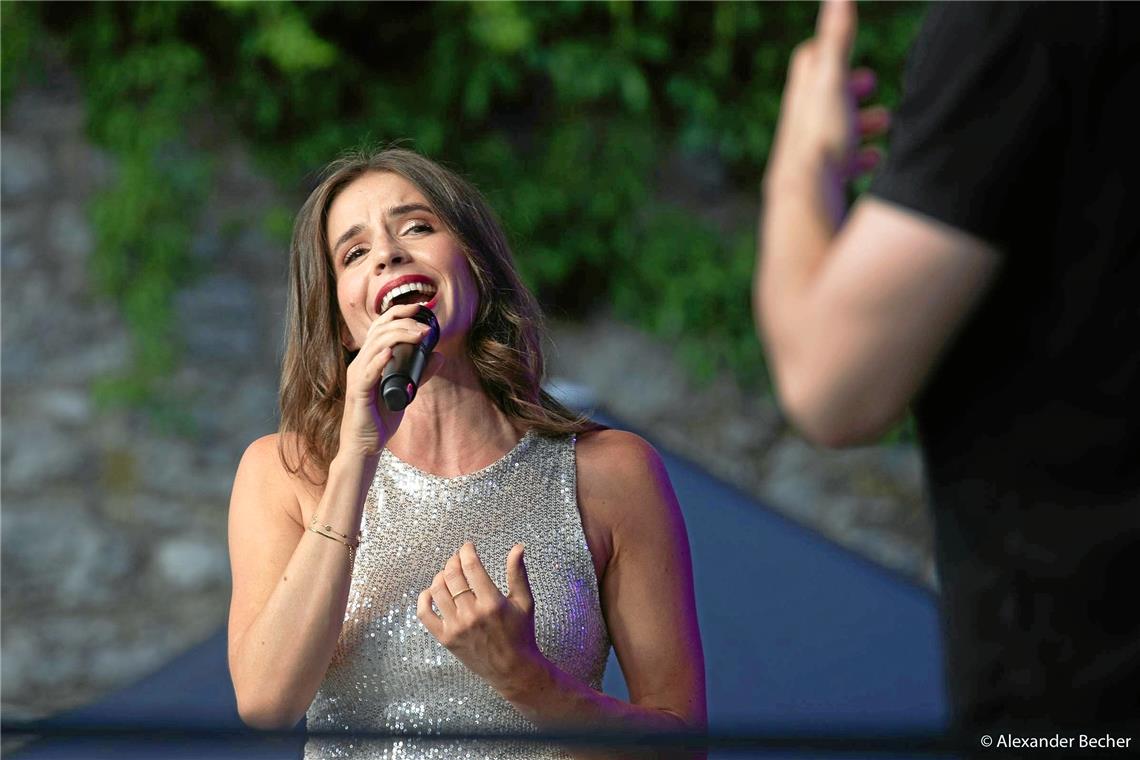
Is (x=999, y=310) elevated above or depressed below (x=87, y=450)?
above

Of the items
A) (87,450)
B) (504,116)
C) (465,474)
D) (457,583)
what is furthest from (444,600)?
(504,116)

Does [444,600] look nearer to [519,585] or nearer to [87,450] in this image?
[519,585]

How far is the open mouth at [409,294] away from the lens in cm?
183

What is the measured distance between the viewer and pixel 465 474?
1.96 metres

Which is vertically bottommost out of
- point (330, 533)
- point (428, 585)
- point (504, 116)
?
point (428, 585)

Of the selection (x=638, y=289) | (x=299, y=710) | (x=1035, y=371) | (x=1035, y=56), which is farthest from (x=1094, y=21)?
(x=638, y=289)

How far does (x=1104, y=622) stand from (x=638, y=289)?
3.47 m

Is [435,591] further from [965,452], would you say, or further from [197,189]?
[197,189]

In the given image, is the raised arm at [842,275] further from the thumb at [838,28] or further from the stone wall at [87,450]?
the stone wall at [87,450]

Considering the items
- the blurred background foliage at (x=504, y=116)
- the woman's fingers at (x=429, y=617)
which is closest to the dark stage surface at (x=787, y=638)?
the woman's fingers at (x=429, y=617)

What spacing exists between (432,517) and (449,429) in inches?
5.4

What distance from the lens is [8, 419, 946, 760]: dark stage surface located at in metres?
2.28

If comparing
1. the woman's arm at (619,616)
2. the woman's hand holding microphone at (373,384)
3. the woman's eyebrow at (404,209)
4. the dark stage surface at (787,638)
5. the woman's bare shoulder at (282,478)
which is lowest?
the dark stage surface at (787,638)

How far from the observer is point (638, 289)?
4297mm
